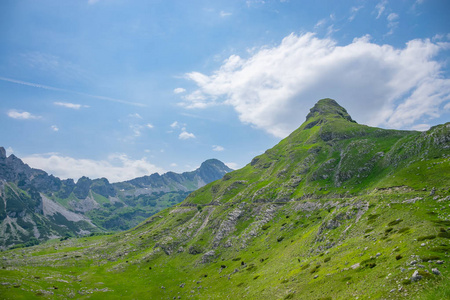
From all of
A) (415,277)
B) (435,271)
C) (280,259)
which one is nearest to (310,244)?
(280,259)

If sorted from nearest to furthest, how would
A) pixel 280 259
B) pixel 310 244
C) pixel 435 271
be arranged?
pixel 435 271 < pixel 310 244 < pixel 280 259

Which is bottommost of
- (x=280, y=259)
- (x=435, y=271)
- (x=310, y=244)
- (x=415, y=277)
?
(x=280, y=259)

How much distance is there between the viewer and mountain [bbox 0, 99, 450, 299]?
38.5m

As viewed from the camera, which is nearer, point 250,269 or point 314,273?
point 314,273

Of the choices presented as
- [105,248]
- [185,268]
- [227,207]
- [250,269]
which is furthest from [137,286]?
[105,248]

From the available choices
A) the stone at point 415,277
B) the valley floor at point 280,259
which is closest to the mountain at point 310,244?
the stone at point 415,277

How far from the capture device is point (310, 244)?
79562mm

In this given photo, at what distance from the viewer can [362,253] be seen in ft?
156

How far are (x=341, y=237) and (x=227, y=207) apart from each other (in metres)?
105

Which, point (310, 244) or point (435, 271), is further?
point (310, 244)

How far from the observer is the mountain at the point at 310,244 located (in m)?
38.5

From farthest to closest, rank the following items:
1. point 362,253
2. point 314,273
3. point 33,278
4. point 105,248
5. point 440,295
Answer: point 105,248 → point 33,278 → point 314,273 → point 362,253 → point 440,295

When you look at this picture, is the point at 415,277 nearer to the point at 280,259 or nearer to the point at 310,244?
the point at 310,244

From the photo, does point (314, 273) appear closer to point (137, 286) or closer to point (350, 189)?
point (350, 189)
